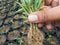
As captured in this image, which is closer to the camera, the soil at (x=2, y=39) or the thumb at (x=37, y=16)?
the thumb at (x=37, y=16)

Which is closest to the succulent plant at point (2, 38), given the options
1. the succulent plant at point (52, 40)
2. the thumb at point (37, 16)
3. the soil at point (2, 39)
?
the soil at point (2, 39)

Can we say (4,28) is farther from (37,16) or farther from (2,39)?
(37,16)

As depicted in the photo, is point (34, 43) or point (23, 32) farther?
point (23, 32)

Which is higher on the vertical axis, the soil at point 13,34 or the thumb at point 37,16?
the thumb at point 37,16

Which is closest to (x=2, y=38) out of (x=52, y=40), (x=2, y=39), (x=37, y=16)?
(x=2, y=39)

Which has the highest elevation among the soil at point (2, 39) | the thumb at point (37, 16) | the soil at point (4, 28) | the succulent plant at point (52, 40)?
the thumb at point (37, 16)

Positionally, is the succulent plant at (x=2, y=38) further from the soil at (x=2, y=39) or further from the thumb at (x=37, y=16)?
the thumb at (x=37, y=16)

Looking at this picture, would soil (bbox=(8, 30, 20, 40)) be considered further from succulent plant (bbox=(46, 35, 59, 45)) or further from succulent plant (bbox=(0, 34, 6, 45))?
succulent plant (bbox=(46, 35, 59, 45))

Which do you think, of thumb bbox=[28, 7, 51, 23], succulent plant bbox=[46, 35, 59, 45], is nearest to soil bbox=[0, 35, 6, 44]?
succulent plant bbox=[46, 35, 59, 45]

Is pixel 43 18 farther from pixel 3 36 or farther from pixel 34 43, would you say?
pixel 3 36

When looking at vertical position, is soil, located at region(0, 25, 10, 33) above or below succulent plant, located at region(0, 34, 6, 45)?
above

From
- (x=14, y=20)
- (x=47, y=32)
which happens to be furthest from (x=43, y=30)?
(x=14, y=20)
